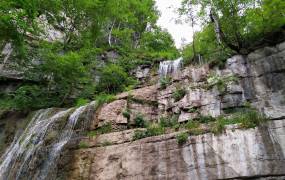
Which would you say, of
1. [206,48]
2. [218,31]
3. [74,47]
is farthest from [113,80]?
[218,31]

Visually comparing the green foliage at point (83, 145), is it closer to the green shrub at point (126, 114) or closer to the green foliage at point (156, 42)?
the green shrub at point (126, 114)

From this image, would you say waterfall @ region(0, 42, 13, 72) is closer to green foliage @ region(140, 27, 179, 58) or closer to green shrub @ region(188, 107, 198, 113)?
green shrub @ region(188, 107, 198, 113)

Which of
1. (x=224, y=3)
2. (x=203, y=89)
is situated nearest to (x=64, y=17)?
(x=224, y=3)

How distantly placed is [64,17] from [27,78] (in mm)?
4972

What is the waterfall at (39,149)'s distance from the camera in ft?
32.3

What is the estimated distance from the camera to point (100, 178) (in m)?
9.04

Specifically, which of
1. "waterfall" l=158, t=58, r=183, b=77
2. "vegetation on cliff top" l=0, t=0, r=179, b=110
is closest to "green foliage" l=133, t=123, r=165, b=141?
"vegetation on cliff top" l=0, t=0, r=179, b=110

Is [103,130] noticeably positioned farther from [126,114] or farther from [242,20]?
[242,20]

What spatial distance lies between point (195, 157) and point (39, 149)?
5.60m

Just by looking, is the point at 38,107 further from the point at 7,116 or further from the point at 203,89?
the point at 203,89

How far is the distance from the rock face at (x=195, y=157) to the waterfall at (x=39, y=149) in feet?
3.48

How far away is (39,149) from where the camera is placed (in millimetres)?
10422

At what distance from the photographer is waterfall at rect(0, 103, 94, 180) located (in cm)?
984

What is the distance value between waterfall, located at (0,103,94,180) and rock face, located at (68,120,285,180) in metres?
1.06
